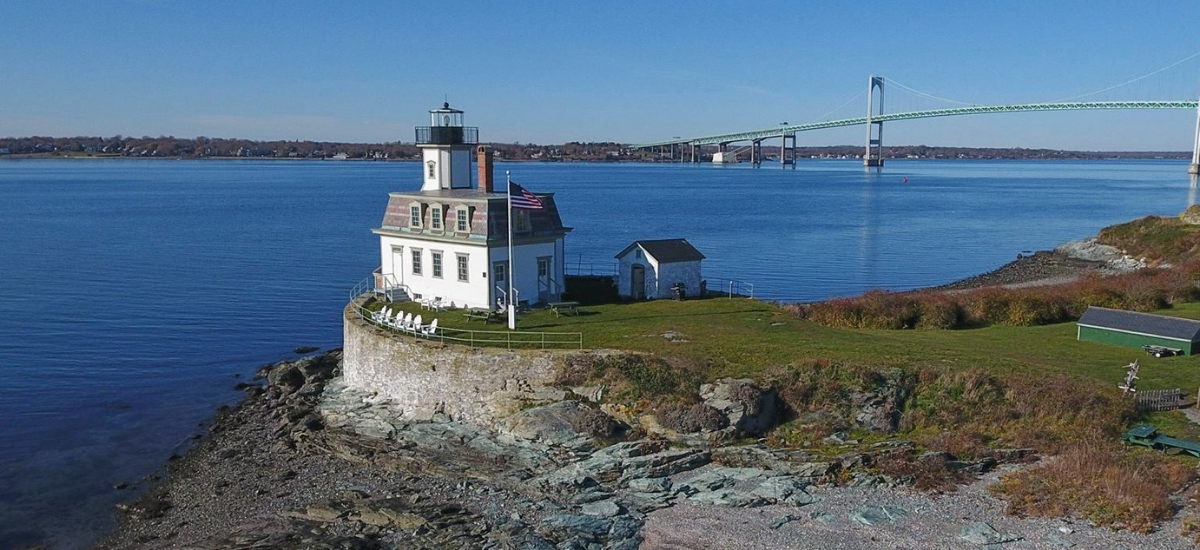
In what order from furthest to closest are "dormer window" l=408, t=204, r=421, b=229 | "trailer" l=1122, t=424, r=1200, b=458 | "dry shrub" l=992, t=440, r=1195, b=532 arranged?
1. "dormer window" l=408, t=204, r=421, b=229
2. "trailer" l=1122, t=424, r=1200, b=458
3. "dry shrub" l=992, t=440, r=1195, b=532

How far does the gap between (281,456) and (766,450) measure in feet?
40.0

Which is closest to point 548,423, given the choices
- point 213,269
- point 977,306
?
point 977,306

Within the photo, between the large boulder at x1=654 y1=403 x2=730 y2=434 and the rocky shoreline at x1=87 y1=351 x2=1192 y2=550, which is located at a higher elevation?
the large boulder at x1=654 y1=403 x2=730 y2=434

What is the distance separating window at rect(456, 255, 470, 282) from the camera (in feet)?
89.8

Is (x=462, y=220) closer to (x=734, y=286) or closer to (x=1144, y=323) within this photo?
(x=1144, y=323)

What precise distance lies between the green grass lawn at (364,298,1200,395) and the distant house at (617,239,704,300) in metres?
0.89

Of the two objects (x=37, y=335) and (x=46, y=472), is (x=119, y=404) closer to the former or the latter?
(x=46, y=472)

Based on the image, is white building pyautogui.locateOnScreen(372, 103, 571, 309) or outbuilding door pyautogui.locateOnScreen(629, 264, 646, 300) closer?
white building pyautogui.locateOnScreen(372, 103, 571, 309)

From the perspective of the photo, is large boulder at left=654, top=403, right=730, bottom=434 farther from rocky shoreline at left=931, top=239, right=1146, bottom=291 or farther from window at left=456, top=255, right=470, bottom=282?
rocky shoreline at left=931, top=239, right=1146, bottom=291

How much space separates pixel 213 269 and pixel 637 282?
1329 inches

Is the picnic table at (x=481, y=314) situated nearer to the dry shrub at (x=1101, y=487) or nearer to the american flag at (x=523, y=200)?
the american flag at (x=523, y=200)

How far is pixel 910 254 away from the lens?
63.0 metres

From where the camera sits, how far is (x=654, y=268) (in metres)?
29.6

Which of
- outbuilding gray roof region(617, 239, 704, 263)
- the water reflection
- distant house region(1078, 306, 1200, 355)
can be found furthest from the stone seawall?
the water reflection
